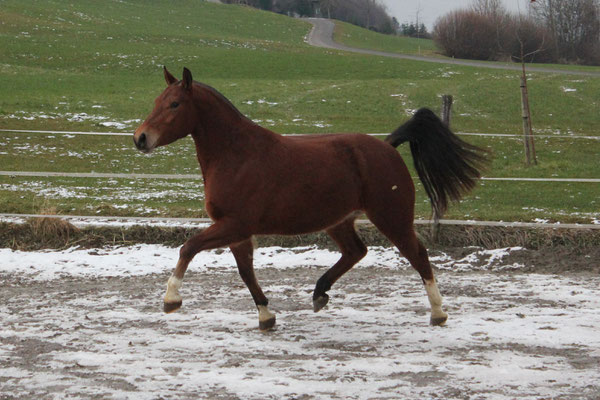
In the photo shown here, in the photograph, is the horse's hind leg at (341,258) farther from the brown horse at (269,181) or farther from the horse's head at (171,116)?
the horse's head at (171,116)

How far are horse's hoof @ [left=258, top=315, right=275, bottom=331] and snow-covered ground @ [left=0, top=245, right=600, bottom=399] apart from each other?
51 mm

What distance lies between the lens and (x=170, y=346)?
190 inches

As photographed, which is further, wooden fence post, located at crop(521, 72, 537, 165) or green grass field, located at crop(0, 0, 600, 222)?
wooden fence post, located at crop(521, 72, 537, 165)

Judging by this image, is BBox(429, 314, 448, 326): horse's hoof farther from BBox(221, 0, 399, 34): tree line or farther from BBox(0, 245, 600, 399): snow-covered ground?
BBox(221, 0, 399, 34): tree line

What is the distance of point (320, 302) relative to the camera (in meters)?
5.61

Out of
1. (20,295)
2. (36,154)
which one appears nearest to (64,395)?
(20,295)

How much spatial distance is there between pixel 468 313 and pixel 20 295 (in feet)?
11.1

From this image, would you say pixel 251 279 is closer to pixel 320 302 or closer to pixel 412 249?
pixel 320 302

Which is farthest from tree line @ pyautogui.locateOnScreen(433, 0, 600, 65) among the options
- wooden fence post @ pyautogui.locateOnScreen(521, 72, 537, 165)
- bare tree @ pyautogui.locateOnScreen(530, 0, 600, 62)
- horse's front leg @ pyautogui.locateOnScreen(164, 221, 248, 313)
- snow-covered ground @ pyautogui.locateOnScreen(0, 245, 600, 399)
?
horse's front leg @ pyautogui.locateOnScreen(164, 221, 248, 313)

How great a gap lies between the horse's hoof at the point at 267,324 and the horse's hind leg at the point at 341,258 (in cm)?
48

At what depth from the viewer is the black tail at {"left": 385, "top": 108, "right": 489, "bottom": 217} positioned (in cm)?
573

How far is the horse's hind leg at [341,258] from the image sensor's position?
220 inches

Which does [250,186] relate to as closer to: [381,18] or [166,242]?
[166,242]

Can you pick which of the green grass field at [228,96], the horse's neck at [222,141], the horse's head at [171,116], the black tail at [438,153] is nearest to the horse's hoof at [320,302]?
the black tail at [438,153]
